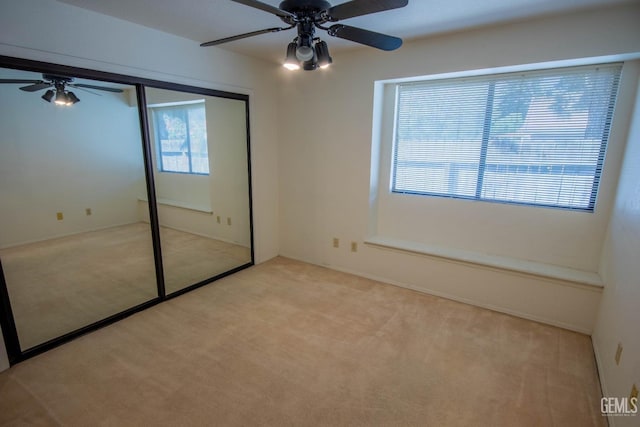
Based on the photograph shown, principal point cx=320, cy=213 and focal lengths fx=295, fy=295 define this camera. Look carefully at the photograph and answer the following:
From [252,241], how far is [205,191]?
87cm

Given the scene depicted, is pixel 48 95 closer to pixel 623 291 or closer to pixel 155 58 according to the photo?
pixel 155 58

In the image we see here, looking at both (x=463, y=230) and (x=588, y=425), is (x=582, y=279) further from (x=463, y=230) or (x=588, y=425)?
(x=588, y=425)

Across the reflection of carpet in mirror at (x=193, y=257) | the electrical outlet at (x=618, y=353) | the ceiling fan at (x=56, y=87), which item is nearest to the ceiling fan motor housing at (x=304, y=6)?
the ceiling fan at (x=56, y=87)

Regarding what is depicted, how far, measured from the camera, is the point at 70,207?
8.94 feet

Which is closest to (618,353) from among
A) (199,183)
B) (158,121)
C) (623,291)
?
(623,291)

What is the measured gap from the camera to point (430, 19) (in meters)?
2.32

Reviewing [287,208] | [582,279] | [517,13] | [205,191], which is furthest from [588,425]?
[205,191]

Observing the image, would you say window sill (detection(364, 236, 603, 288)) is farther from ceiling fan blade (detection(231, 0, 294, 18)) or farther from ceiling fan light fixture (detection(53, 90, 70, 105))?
ceiling fan light fixture (detection(53, 90, 70, 105))

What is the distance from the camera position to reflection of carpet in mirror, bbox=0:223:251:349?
235cm

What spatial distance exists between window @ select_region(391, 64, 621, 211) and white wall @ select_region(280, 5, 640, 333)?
0.14 m

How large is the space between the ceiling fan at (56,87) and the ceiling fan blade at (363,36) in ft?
6.73

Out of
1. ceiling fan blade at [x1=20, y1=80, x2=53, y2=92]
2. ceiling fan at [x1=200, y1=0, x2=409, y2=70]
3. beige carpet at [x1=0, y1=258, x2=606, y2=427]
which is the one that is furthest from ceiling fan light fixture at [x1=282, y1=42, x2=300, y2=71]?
beige carpet at [x1=0, y1=258, x2=606, y2=427]

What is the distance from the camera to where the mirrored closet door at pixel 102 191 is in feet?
7.24

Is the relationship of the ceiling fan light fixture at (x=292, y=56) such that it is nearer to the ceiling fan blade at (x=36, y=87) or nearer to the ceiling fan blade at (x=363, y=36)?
the ceiling fan blade at (x=363, y=36)
